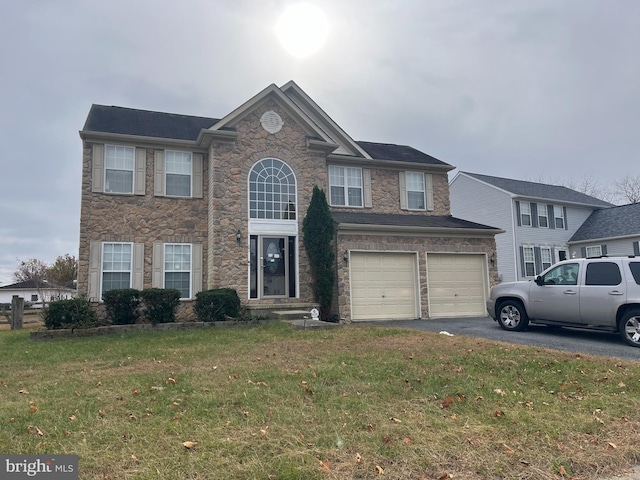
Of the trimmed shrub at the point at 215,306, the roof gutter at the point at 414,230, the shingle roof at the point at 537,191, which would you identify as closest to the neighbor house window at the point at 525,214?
the shingle roof at the point at 537,191

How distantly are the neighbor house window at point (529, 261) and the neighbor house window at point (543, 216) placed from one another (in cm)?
203

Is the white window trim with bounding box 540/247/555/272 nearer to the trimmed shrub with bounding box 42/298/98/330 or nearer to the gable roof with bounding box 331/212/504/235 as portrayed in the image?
the gable roof with bounding box 331/212/504/235

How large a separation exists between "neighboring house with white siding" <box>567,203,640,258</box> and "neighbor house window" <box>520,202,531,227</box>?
378cm

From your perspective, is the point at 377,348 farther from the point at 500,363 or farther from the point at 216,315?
the point at 216,315

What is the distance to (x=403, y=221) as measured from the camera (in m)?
15.1

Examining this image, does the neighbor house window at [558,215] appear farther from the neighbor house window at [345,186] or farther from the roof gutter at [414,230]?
the neighbor house window at [345,186]

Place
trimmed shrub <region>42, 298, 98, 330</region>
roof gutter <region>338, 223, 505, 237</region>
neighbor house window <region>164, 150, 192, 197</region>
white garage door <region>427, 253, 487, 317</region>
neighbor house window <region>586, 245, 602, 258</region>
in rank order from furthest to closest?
neighbor house window <region>586, 245, 602, 258</region>
white garage door <region>427, 253, 487, 317</region>
neighbor house window <region>164, 150, 192, 197</region>
roof gutter <region>338, 223, 505, 237</region>
trimmed shrub <region>42, 298, 98, 330</region>

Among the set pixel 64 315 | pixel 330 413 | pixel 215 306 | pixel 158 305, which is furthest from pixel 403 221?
pixel 330 413

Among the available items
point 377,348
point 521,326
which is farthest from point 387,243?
point 377,348

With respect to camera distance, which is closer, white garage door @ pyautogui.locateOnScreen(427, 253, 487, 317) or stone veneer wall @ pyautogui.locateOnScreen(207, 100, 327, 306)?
stone veneer wall @ pyautogui.locateOnScreen(207, 100, 327, 306)

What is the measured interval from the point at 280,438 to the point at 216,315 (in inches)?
343

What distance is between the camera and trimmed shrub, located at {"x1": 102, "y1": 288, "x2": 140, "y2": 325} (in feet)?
38.5

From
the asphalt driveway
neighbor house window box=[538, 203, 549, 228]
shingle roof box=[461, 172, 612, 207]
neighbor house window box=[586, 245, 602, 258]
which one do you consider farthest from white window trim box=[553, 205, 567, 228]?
the asphalt driveway

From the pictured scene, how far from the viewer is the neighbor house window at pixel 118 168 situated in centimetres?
1359
